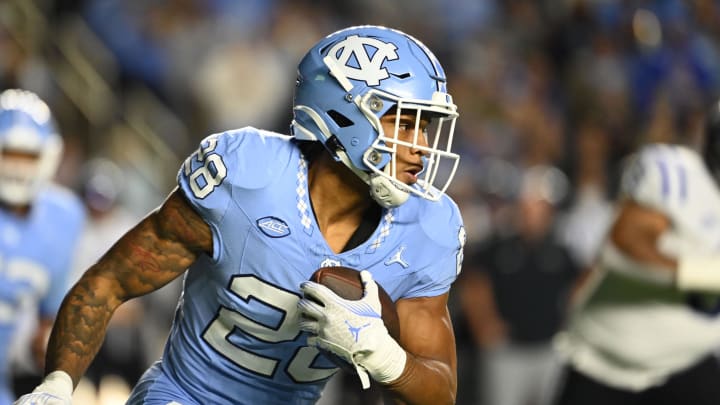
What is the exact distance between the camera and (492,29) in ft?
35.3

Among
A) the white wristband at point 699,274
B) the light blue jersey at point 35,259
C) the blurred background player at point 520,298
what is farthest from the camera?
the blurred background player at point 520,298

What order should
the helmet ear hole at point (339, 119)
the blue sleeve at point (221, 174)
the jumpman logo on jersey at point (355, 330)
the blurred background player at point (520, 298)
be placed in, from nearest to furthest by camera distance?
the jumpman logo on jersey at point (355, 330) < the blue sleeve at point (221, 174) < the helmet ear hole at point (339, 119) < the blurred background player at point (520, 298)

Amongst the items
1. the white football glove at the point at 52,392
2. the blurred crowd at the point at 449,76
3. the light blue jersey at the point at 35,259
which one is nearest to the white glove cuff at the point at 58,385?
the white football glove at the point at 52,392

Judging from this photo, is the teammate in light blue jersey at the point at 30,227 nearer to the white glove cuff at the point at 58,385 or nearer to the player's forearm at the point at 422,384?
the white glove cuff at the point at 58,385

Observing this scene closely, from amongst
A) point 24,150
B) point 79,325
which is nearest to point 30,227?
point 24,150

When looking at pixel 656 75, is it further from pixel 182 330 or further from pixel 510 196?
pixel 182 330

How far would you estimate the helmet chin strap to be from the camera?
3.17 meters

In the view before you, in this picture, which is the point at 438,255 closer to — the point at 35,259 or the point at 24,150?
the point at 35,259

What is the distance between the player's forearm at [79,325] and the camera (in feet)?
10.5

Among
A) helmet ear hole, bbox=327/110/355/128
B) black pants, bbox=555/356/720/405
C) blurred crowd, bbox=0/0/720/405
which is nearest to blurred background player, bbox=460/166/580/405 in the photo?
blurred crowd, bbox=0/0/720/405

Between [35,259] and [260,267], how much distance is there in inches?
92.5

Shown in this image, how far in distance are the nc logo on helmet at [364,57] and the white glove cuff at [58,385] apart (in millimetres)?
1018

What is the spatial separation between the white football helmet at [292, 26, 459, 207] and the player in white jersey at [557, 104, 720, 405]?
1.82m

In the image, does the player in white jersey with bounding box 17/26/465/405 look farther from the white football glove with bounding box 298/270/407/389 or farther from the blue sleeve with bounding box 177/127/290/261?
the white football glove with bounding box 298/270/407/389
